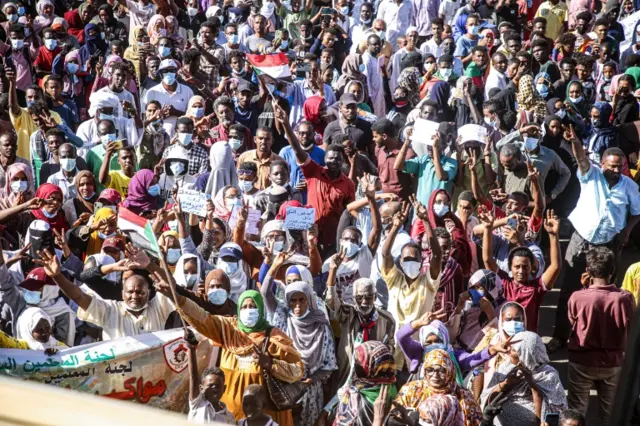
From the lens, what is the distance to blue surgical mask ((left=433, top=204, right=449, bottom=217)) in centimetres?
872

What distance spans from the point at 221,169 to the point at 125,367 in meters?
3.62

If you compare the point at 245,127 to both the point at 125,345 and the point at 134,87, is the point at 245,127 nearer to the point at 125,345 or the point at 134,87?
the point at 134,87

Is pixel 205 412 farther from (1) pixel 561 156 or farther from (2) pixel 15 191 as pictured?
(1) pixel 561 156

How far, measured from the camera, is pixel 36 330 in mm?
6730

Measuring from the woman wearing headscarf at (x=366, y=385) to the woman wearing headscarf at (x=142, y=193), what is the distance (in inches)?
140

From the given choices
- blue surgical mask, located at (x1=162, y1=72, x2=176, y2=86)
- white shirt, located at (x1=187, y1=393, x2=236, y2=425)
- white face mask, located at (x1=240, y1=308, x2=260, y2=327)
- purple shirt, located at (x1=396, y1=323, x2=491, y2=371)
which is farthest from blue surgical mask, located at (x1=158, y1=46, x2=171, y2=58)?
white shirt, located at (x1=187, y1=393, x2=236, y2=425)

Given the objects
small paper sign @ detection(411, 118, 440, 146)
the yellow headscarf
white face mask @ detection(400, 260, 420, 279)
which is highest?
small paper sign @ detection(411, 118, 440, 146)

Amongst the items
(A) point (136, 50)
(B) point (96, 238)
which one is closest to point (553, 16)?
(A) point (136, 50)

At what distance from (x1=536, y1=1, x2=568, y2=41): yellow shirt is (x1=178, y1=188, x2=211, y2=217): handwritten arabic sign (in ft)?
26.0

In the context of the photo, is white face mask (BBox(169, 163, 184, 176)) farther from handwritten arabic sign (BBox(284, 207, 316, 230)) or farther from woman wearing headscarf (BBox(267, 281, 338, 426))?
woman wearing headscarf (BBox(267, 281, 338, 426))

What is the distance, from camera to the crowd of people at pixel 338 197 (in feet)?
21.9

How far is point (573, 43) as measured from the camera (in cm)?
1346

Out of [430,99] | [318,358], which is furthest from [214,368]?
[430,99]

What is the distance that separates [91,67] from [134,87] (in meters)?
1.02
